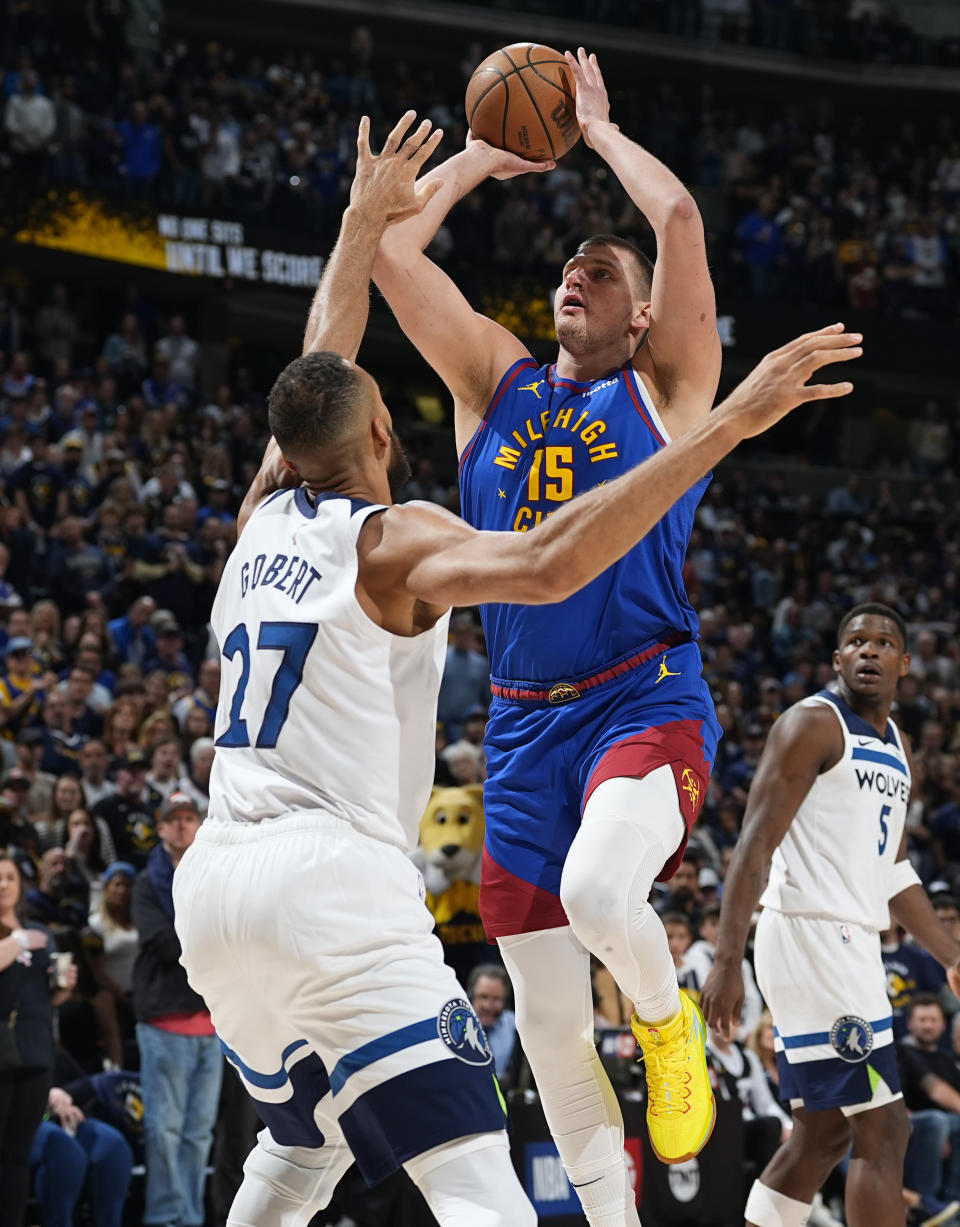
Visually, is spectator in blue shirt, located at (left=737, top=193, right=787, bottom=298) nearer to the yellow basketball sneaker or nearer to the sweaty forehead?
the sweaty forehead

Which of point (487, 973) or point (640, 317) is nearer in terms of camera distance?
point (640, 317)

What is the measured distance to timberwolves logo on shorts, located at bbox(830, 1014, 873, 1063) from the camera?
595 cm

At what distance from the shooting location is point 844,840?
623 centimetres

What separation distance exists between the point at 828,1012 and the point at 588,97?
3.43 meters

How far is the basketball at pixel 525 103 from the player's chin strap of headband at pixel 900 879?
3.12 meters

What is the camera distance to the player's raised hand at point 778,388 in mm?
3441

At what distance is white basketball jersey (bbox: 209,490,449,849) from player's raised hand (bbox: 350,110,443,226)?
133 centimetres

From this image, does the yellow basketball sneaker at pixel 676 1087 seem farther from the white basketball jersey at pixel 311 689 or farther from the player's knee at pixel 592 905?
the white basketball jersey at pixel 311 689

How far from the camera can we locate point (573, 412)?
4.88m

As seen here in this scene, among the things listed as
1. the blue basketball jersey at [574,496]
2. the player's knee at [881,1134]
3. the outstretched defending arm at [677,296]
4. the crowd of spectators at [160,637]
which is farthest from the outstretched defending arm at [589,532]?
the crowd of spectators at [160,637]

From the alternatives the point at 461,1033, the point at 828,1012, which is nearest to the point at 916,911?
the point at 828,1012

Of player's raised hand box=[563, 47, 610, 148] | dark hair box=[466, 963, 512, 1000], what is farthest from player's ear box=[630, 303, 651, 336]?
dark hair box=[466, 963, 512, 1000]

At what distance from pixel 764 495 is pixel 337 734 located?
2099cm

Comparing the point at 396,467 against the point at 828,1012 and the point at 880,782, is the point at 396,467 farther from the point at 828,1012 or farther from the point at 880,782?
the point at 828,1012
